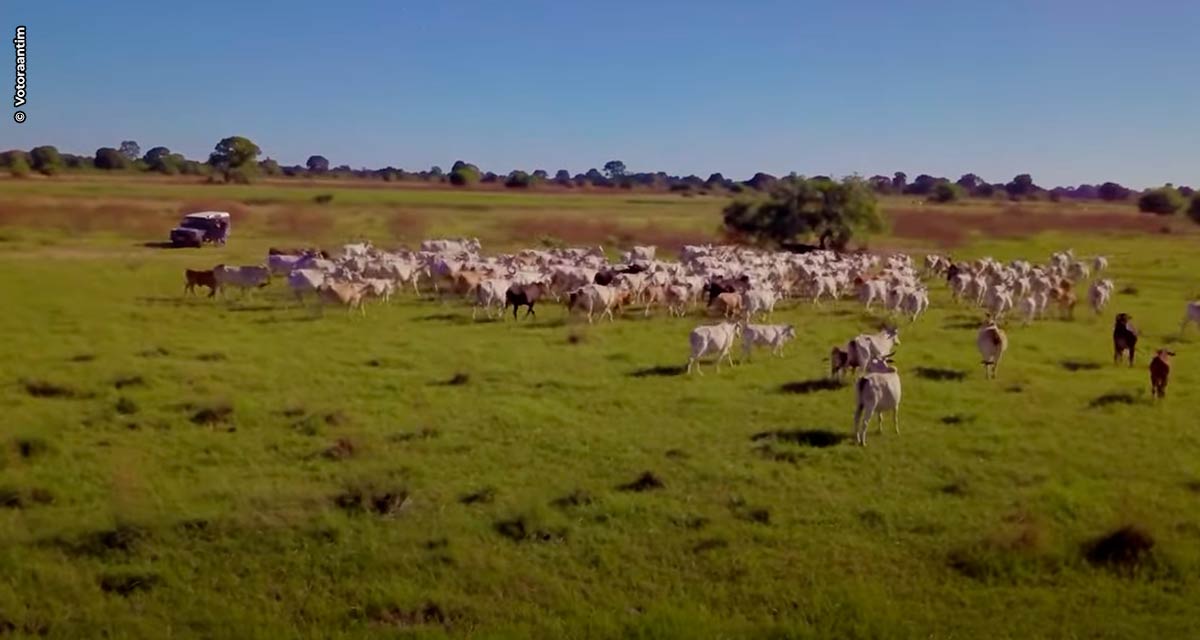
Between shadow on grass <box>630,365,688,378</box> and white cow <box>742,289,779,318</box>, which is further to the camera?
white cow <box>742,289,779,318</box>

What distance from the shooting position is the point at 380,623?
8453mm

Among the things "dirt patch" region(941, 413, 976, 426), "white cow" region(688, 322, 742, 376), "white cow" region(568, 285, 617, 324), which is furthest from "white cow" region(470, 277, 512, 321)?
"dirt patch" region(941, 413, 976, 426)

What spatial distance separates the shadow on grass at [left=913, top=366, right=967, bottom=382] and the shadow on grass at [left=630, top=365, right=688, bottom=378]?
3929mm

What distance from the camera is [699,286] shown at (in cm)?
2839

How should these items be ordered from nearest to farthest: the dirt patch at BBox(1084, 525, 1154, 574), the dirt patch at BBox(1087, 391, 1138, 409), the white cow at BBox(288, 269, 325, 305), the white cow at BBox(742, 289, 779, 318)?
the dirt patch at BBox(1084, 525, 1154, 574) → the dirt patch at BBox(1087, 391, 1138, 409) → the white cow at BBox(742, 289, 779, 318) → the white cow at BBox(288, 269, 325, 305)

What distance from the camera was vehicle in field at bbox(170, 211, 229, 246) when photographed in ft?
150

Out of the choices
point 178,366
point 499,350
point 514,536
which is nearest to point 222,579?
point 514,536

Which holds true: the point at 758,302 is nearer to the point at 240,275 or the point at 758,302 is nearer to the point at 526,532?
the point at 240,275

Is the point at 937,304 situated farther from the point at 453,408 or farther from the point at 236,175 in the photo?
the point at 236,175

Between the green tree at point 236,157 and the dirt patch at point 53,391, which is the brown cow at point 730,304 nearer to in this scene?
the dirt patch at point 53,391

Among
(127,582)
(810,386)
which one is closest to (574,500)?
(127,582)

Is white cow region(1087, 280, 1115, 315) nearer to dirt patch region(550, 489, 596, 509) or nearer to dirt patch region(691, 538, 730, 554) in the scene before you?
dirt patch region(550, 489, 596, 509)

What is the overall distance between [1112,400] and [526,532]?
401 inches

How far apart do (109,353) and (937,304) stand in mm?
20346
